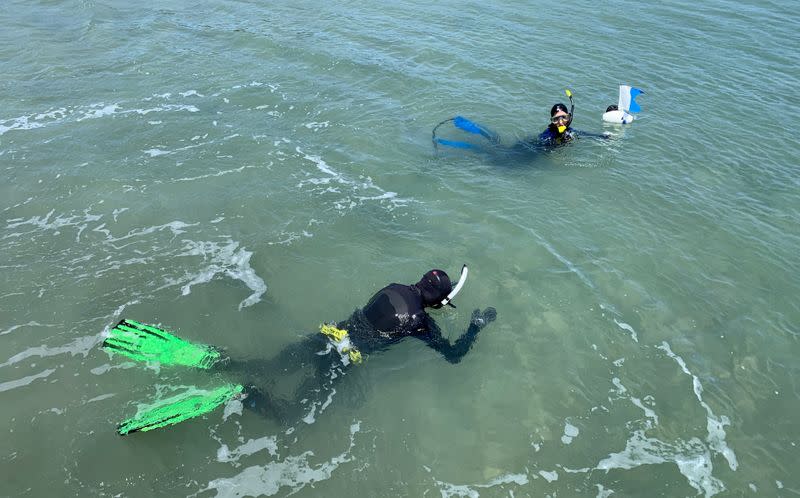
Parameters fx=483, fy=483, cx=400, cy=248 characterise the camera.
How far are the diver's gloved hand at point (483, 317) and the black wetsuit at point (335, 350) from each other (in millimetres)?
41

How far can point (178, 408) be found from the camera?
730cm

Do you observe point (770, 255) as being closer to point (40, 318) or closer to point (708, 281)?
point (708, 281)

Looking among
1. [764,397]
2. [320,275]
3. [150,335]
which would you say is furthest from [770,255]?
[150,335]

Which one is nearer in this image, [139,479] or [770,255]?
[139,479]

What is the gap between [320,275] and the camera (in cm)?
1023

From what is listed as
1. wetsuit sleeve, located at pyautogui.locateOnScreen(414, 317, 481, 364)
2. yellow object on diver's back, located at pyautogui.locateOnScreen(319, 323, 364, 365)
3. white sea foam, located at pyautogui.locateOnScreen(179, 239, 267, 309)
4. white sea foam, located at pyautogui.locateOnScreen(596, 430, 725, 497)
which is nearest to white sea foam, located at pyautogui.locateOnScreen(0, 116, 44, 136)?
white sea foam, located at pyautogui.locateOnScreen(179, 239, 267, 309)

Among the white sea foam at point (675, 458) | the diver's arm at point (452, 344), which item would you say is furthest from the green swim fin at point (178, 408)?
the white sea foam at point (675, 458)

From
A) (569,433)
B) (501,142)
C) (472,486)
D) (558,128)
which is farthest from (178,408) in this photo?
(558,128)

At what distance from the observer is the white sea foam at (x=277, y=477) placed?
6.74m

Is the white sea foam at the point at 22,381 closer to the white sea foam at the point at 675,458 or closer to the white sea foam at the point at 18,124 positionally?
the white sea foam at the point at 675,458

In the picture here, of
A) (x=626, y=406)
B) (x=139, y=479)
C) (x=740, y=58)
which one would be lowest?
(x=139, y=479)

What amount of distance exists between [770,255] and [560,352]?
604 cm

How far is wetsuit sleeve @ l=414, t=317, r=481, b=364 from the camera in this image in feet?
26.0

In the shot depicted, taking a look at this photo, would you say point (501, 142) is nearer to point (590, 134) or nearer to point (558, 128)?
point (558, 128)
